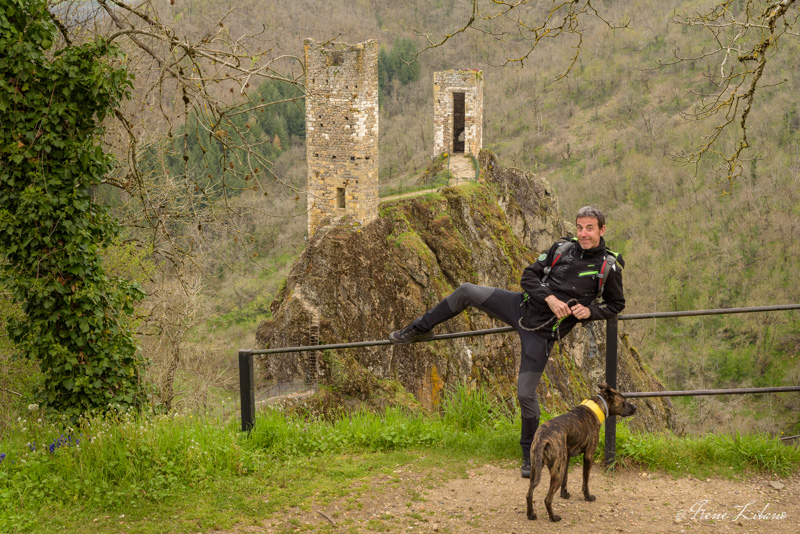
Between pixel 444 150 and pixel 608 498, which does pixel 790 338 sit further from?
pixel 608 498

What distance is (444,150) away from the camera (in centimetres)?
2648

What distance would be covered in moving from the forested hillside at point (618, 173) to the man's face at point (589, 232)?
10.9 metres

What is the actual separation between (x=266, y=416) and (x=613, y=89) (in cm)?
5995

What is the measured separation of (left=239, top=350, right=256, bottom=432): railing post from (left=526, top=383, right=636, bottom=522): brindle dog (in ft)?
6.43

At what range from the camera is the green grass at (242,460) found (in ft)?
13.6

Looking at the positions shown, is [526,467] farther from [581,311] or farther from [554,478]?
[581,311]

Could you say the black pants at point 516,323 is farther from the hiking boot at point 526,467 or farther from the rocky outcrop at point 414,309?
the rocky outcrop at point 414,309

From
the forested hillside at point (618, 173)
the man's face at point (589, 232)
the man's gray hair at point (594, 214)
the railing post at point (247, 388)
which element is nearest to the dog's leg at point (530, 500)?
the man's face at point (589, 232)

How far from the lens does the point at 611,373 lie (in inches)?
175

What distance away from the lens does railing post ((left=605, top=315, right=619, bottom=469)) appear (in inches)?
171

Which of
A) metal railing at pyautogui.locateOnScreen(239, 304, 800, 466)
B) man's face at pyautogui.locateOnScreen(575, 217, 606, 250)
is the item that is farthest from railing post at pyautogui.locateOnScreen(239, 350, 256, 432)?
man's face at pyautogui.locateOnScreen(575, 217, 606, 250)

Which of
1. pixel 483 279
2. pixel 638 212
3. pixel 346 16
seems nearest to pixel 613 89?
pixel 638 212

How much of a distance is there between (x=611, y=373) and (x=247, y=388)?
2.39 meters

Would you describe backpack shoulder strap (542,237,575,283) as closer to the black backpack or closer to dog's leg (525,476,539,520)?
the black backpack
